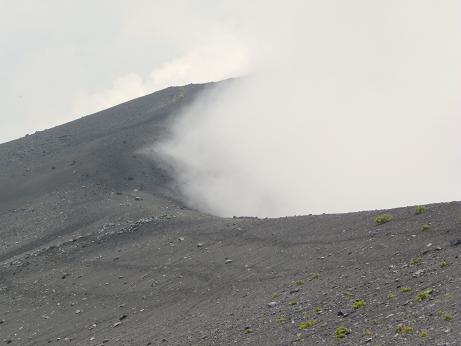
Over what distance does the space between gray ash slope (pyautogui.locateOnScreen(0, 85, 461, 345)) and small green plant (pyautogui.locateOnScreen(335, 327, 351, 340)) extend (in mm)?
191

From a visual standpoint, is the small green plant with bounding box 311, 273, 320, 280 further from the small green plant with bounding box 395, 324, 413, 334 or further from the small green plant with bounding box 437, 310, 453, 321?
the small green plant with bounding box 437, 310, 453, 321

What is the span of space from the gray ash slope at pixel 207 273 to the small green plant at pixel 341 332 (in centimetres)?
19

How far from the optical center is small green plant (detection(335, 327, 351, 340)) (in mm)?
20698

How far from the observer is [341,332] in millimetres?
20984

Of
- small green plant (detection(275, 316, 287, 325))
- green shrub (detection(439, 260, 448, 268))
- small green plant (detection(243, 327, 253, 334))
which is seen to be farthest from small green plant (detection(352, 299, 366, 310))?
small green plant (detection(243, 327, 253, 334))

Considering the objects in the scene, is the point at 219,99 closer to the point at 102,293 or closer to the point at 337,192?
the point at 337,192

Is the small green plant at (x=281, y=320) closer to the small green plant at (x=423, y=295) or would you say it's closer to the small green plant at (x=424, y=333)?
the small green plant at (x=423, y=295)

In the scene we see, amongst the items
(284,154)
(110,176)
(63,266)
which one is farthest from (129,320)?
(284,154)

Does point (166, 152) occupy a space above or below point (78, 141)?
below

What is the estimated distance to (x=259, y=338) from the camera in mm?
23750

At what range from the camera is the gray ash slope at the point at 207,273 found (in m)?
22.6

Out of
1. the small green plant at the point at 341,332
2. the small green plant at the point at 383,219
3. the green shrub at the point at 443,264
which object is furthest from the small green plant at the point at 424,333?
the small green plant at the point at 383,219

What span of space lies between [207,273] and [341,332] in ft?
49.6

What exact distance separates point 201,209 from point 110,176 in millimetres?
10089
